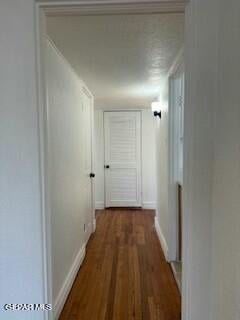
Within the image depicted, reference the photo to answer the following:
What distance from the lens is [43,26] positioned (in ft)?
4.58

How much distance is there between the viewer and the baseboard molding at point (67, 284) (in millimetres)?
2129

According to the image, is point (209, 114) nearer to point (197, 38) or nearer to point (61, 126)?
point (197, 38)

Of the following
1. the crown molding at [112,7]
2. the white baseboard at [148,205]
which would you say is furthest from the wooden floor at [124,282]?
the crown molding at [112,7]

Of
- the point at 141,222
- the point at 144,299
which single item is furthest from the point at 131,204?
the point at 144,299

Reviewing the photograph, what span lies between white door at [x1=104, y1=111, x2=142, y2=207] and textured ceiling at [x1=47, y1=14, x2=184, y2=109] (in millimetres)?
2007

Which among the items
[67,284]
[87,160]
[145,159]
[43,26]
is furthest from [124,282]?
[145,159]

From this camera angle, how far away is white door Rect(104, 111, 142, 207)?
5.61 m

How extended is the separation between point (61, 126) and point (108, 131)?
328cm

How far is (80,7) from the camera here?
135 cm

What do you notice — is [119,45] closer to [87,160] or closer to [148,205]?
[87,160]

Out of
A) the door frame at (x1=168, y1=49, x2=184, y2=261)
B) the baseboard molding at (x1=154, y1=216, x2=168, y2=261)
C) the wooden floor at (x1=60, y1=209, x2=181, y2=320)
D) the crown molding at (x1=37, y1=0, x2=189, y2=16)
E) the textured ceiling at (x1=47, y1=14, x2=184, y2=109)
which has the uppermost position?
the textured ceiling at (x1=47, y1=14, x2=184, y2=109)

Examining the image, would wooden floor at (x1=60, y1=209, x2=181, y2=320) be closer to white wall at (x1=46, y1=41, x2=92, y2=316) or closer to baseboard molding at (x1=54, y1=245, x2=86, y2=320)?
baseboard molding at (x1=54, y1=245, x2=86, y2=320)

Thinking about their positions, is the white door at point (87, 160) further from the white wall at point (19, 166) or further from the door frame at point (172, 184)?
the white wall at point (19, 166)

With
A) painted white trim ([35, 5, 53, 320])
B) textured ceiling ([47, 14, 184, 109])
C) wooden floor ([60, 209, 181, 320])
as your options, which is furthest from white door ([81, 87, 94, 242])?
painted white trim ([35, 5, 53, 320])
